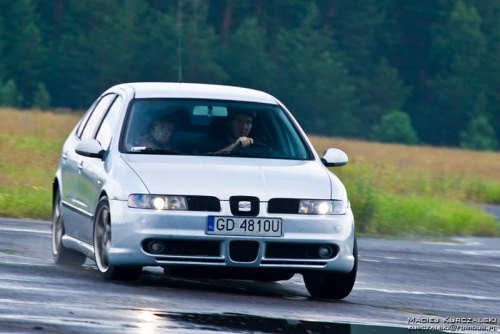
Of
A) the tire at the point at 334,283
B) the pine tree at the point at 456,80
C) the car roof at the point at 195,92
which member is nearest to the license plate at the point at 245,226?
the tire at the point at 334,283

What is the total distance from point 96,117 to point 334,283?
2571 mm

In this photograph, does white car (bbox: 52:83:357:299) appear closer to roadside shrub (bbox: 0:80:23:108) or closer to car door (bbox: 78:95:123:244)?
car door (bbox: 78:95:123:244)

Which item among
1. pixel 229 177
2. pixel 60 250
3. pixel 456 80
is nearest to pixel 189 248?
pixel 229 177

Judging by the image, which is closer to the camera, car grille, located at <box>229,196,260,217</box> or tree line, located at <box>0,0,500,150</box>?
car grille, located at <box>229,196,260,217</box>

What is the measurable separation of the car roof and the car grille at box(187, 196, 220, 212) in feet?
4.99

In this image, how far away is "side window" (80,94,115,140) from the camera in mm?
10867

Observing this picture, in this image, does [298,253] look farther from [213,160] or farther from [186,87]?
[186,87]

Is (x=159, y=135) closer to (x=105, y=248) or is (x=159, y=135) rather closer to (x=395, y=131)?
(x=105, y=248)

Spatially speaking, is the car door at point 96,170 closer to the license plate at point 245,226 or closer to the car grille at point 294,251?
the license plate at point 245,226

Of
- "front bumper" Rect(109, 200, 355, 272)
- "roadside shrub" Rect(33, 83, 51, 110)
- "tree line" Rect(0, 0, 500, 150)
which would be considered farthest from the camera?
"tree line" Rect(0, 0, 500, 150)

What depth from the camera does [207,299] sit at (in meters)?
8.83

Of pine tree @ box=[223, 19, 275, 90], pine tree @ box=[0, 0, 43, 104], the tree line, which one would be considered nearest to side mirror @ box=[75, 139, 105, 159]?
the tree line

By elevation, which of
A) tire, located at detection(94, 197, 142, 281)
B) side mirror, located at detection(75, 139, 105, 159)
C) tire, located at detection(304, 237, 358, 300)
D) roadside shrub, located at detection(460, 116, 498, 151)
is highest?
side mirror, located at detection(75, 139, 105, 159)

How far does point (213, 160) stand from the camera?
9688 millimetres
